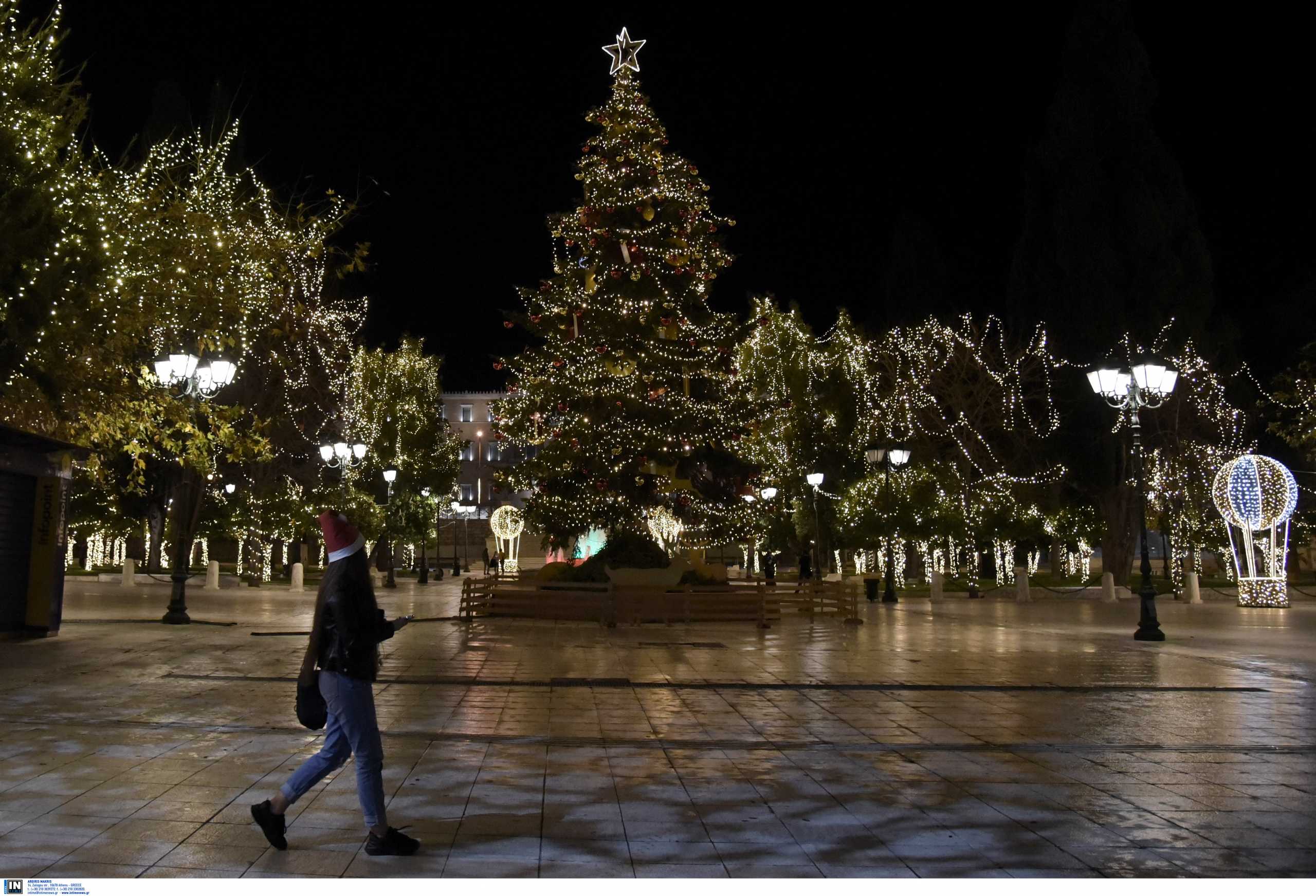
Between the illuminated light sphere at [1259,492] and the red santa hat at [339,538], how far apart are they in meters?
29.2

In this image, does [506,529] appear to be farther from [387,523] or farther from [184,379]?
[184,379]

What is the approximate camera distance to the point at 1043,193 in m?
48.6

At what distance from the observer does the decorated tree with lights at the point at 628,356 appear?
30000mm

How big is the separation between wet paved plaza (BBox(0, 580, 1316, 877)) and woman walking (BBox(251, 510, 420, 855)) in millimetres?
154

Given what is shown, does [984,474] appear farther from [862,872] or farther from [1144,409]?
[862,872]

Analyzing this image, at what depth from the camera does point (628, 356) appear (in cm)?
3025

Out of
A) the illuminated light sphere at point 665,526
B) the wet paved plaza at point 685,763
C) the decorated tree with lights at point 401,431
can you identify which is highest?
the decorated tree with lights at point 401,431

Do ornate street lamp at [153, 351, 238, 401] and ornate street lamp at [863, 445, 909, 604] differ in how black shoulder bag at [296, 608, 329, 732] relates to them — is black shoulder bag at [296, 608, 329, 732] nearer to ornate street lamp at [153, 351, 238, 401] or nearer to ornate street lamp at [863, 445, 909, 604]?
ornate street lamp at [153, 351, 238, 401]

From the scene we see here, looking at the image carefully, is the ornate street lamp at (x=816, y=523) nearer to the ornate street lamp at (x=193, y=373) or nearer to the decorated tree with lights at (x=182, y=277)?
the decorated tree with lights at (x=182, y=277)

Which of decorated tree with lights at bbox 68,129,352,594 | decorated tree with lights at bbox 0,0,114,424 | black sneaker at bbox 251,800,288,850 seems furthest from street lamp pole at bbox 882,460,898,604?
black sneaker at bbox 251,800,288,850

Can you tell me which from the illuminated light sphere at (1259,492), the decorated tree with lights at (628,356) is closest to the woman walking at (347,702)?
the decorated tree with lights at (628,356)

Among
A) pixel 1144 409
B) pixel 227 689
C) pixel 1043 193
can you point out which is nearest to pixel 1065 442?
pixel 1144 409

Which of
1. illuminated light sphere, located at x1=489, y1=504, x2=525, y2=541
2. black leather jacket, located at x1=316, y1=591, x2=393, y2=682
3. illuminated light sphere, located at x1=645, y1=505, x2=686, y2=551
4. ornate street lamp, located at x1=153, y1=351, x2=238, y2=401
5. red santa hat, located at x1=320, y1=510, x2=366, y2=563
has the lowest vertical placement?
black leather jacket, located at x1=316, y1=591, x2=393, y2=682

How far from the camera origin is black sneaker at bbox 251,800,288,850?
573 centimetres
